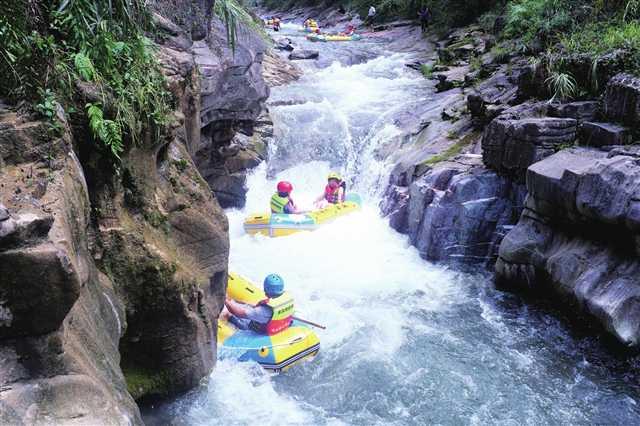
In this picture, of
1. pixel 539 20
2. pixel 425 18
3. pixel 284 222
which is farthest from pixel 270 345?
pixel 425 18

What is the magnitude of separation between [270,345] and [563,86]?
232 inches

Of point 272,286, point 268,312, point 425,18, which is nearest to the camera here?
point 268,312

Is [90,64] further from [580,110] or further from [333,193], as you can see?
[333,193]

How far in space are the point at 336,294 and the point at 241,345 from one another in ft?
7.58

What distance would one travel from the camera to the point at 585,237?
6.75 m

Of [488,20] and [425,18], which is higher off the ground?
[488,20]

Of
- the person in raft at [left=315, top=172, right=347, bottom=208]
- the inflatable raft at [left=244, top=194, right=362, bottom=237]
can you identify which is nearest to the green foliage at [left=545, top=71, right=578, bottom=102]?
the person in raft at [left=315, top=172, right=347, bottom=208]

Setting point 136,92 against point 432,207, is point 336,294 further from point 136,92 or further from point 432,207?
point 136,92

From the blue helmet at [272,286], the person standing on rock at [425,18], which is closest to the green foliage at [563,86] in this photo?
the blue helmet at [272,286]

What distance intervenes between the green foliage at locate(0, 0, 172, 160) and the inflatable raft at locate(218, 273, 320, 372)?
98.6 inches

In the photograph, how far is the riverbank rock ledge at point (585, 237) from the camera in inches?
232

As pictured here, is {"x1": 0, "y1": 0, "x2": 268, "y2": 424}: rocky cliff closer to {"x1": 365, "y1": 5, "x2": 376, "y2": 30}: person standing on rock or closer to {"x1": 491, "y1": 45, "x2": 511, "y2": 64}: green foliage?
{"x1": 491, "y1": 45, "x2": 511, "y2": 64}: green foliage

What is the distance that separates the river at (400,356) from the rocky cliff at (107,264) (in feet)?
2.77

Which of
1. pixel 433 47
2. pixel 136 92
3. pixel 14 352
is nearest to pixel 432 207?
pixel 136 92
